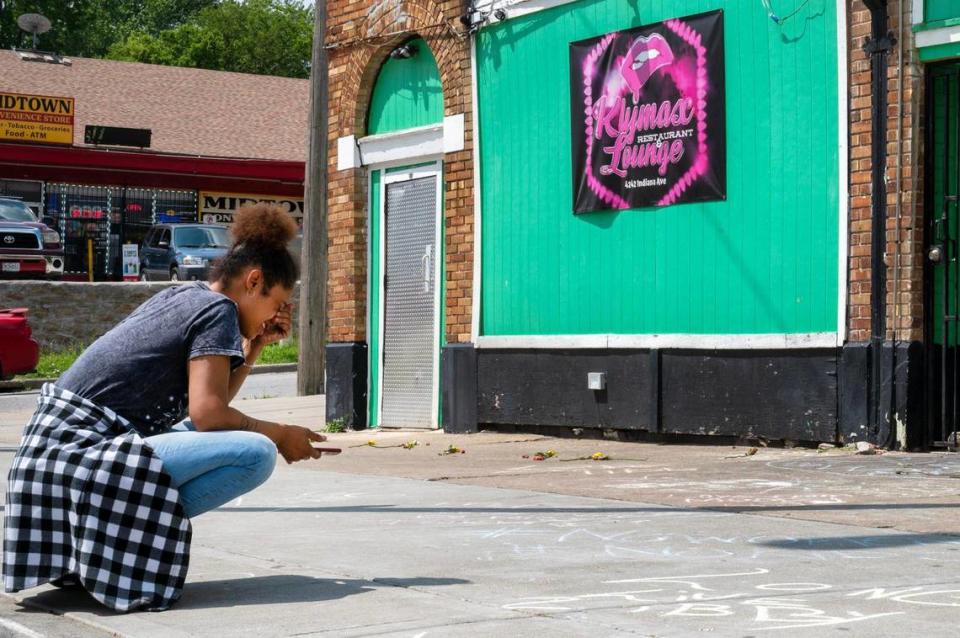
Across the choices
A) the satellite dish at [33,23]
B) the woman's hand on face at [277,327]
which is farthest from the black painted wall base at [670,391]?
the satellite dish at [33,23]

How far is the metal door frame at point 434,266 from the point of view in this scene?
13.9 m

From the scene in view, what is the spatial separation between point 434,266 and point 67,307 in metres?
14.1

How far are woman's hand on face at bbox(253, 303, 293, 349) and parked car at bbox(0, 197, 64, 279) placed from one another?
24506mm

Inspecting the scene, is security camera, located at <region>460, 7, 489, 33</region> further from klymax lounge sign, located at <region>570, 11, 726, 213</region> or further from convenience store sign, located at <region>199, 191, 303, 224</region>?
convenience store sign, located at <region>199, 191, 303, 224</region>

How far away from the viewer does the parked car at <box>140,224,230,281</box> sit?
3145 centimetres

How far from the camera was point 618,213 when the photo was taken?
12008 millimetres

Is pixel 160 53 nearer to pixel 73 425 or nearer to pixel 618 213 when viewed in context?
pixel 618 213

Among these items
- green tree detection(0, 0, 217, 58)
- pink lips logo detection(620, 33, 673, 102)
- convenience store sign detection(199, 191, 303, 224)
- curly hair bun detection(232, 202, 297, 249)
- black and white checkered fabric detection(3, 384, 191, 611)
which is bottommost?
black and white checkered fabric detection(3, 384, 191, 611)

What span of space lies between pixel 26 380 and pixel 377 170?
10.9 meters

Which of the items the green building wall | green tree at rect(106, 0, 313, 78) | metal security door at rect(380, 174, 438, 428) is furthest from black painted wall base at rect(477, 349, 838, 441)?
green tree at rect(106, 0, 313, 78)

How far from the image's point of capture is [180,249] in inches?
1262

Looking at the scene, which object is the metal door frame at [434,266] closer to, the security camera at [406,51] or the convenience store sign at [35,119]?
Result: the security camera at [406,51]

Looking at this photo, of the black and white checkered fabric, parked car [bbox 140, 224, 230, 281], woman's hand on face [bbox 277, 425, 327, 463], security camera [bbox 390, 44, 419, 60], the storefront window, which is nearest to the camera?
the black and white checkered fabric

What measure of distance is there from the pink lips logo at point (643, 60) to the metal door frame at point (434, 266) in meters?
2.58
